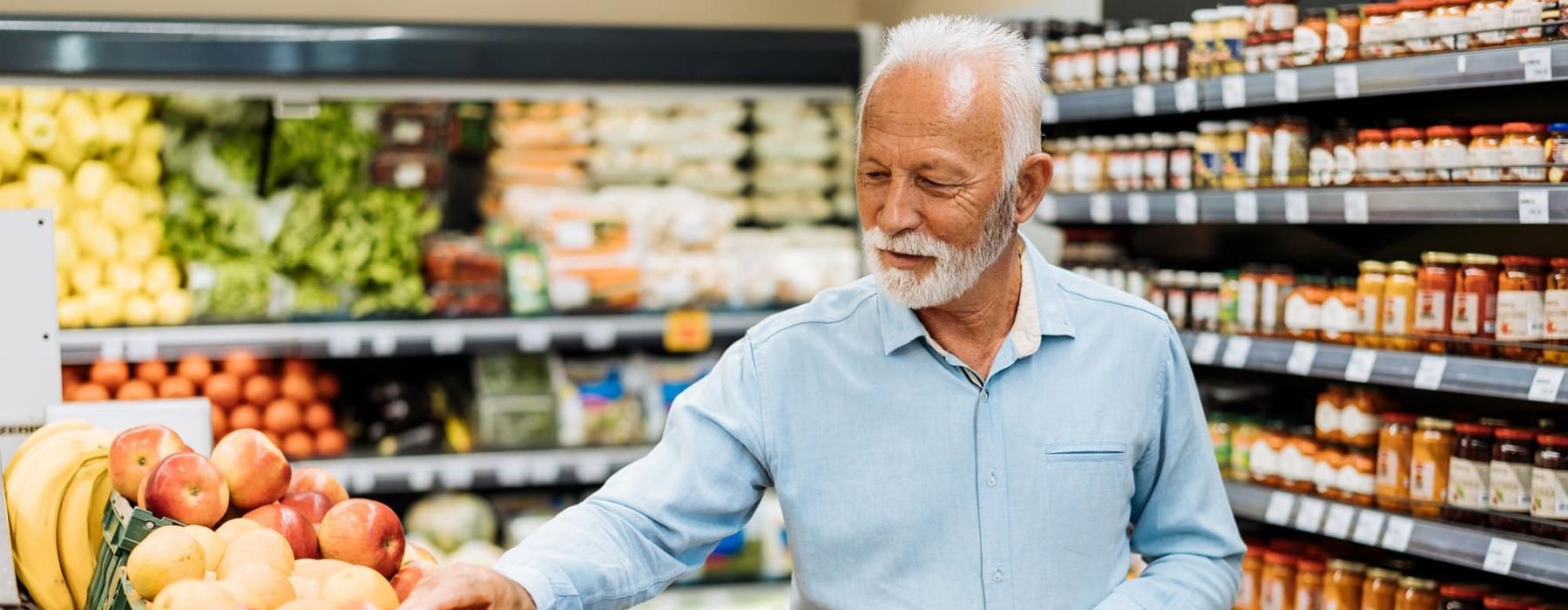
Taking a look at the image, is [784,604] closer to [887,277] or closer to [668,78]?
[668,78]

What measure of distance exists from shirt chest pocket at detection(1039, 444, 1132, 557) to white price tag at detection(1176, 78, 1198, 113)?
214 centimetres

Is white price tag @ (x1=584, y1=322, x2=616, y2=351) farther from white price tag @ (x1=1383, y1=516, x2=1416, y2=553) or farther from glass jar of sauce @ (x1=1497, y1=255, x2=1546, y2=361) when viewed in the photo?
glass jar of sauce @ (x1=1497, y1=255, x2=1546, y2=361)

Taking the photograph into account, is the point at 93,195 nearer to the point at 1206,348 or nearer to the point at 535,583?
the point at 1206,348

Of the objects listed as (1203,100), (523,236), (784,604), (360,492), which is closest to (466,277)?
(523,236)

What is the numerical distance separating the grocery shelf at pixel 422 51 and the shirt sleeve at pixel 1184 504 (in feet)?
10.4

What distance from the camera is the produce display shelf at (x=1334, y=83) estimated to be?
3070 mm

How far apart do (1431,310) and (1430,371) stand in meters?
0.16

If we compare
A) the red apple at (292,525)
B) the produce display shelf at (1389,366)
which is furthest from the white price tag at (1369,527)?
the red apple at (292,525)

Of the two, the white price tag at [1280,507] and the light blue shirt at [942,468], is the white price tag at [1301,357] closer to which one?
the white price tag at [1280,507]

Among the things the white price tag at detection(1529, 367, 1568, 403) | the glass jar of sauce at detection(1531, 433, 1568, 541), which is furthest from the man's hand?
the glass jar of sauce at detection(1531, 433, 1568, 541)

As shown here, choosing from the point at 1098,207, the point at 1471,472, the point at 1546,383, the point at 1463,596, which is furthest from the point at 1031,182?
the point at 1098,207

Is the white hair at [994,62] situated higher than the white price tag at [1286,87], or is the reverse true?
the white price tag at [1286,87]

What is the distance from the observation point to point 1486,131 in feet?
10.7

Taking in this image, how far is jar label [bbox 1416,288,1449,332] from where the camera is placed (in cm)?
340
